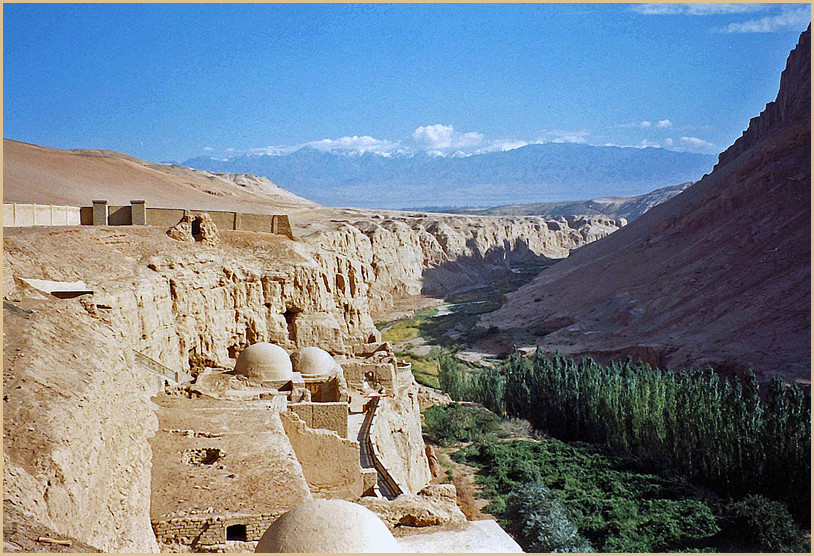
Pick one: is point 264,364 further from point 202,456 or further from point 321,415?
point 202,456

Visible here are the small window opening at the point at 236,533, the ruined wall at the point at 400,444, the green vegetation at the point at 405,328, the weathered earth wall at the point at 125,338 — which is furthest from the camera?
the green vegetation at the point at 405,328

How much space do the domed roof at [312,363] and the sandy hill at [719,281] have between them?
1641cm

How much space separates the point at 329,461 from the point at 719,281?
1163 inches

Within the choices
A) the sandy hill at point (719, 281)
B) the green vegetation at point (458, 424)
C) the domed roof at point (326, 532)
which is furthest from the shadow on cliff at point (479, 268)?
the domed roof at point (326, 532)

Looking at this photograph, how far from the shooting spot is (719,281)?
36031mm

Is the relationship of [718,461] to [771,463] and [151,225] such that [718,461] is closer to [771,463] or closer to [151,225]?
[771,463]

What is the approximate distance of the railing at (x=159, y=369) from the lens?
13.5 metres

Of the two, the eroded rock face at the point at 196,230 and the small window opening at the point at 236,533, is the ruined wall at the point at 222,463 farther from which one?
the eroded rock face at the point at 196,230

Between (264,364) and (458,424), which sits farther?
(458,424)

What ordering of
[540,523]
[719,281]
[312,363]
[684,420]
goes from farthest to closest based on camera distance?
[719,281] → [684,420] → [312,363] → [540,523]

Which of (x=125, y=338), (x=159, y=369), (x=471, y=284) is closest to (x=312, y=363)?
(x=159, y=369)

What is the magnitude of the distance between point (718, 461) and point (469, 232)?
58246 mm

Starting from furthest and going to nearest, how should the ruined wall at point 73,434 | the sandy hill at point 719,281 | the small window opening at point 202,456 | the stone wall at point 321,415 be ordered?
the sandy hill at point 719,281
the stone wall at point 321,415
the small window opening at point 202,456
the ruined wall at point 73,434

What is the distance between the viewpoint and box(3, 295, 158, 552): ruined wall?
6629mm
